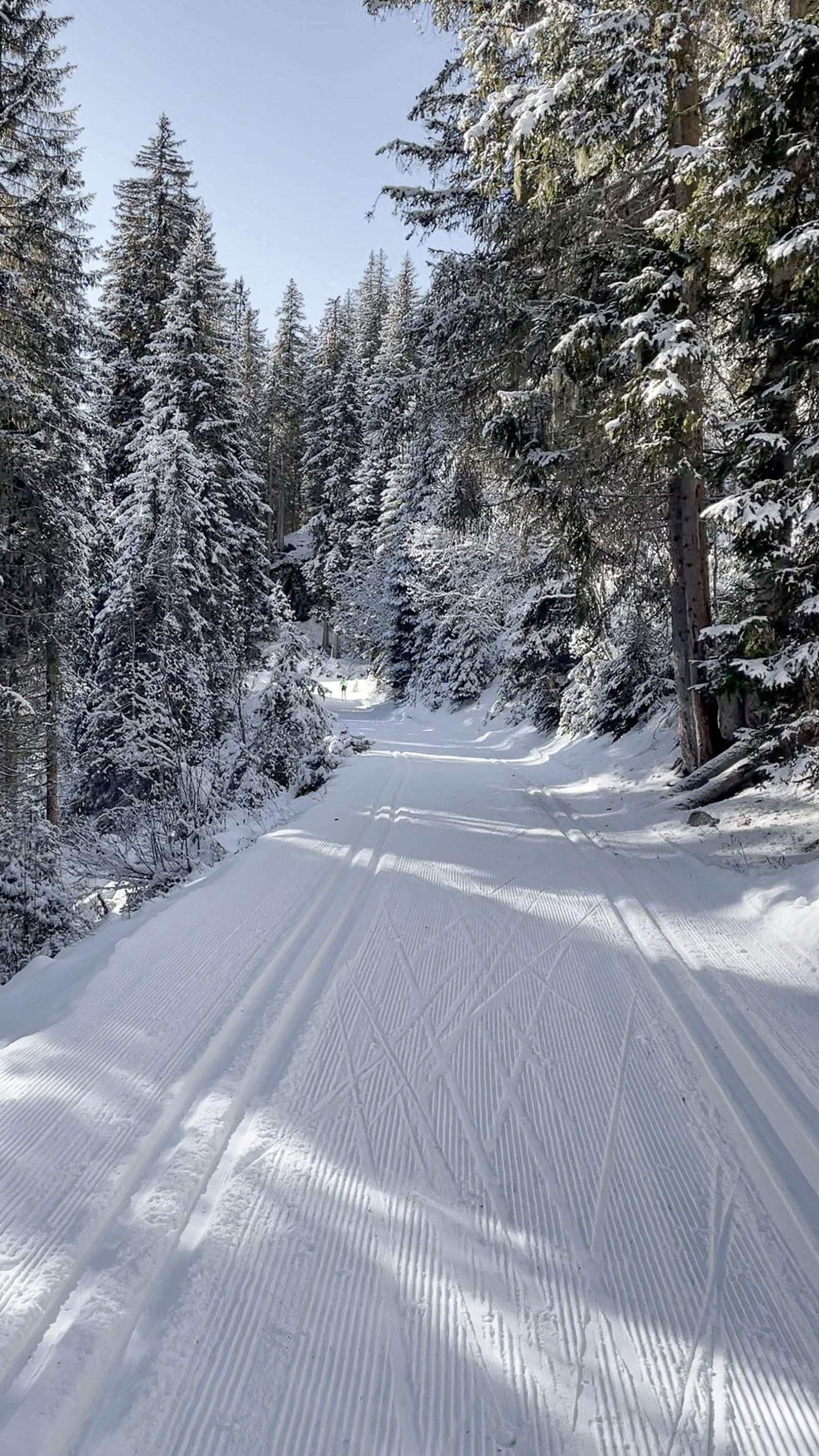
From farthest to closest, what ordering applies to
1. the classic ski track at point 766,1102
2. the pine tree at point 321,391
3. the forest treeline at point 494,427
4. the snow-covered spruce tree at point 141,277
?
the pine tree at point 321,391
the snow-covered spruce tree at point 141,277
the forest treeline at point 494,427
the classic ski track at point 766,1102

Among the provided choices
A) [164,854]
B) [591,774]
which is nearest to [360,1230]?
[164,854]

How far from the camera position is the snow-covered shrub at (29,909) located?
6613mm

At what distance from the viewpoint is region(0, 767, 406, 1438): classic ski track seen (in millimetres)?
1996

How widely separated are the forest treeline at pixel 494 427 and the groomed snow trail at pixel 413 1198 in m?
2.92

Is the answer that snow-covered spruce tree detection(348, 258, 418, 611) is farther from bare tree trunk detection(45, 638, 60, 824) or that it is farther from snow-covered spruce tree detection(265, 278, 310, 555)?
bare tree trunk detection(45, 638, 60, 824)

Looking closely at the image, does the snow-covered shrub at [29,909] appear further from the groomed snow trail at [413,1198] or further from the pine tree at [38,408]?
the pine tree at [38,408]

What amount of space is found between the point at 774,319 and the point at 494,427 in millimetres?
3519

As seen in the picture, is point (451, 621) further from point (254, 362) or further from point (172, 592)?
point (254, 362)

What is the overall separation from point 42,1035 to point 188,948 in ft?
3.62

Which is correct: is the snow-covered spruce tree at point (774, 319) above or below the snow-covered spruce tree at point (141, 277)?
below

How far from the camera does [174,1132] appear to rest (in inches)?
111

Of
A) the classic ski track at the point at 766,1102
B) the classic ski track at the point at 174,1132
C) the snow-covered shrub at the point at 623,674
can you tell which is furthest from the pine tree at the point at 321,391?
the classic ski track at the point at 766,1102

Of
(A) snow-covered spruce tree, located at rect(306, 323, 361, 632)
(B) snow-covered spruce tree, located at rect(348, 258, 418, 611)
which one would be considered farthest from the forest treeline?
(A) snow-covered spruce tree, located at rect(306, 323, 361, 632)

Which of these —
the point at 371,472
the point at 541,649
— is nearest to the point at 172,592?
the point at 541,649
